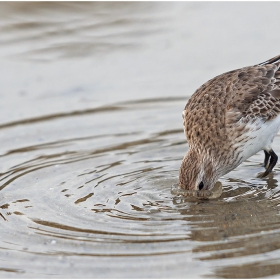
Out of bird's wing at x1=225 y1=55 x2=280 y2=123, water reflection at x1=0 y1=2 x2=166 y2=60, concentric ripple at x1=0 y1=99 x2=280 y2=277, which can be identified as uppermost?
water reflection at x1=0 y1=2 x2=166 y2=60

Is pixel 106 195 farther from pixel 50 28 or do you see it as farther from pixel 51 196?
pixel 50 28

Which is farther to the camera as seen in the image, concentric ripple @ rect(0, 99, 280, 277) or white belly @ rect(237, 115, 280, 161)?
white belly @ rect(237, 115, 280, 161)

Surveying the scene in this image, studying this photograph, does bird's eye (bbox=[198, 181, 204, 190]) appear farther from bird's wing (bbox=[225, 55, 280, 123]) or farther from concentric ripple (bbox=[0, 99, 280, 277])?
bird's wing (bbox=[225, 55, 280, 123])

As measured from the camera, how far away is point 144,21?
1539 centimetres

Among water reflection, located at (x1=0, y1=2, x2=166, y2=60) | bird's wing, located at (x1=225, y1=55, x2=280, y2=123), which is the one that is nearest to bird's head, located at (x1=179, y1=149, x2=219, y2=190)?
bird's wing, located at (x1=225, y1=55, x2=280, y2=123)

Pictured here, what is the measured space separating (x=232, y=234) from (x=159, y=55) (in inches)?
276

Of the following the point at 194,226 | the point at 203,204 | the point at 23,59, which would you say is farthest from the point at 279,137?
the point at 23,59

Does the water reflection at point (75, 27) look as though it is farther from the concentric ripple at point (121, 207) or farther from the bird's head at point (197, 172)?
the bird's head at point (197, 172)

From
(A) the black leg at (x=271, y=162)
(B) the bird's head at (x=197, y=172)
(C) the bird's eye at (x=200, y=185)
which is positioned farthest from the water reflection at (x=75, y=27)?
(C) the bird's eye at (x=200, y=185)

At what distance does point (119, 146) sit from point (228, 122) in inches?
83.4

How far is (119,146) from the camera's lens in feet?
34.4

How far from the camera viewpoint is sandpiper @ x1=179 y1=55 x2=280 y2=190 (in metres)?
9.02

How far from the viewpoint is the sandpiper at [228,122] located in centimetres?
902

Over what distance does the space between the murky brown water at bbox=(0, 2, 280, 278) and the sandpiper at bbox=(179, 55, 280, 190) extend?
1.42ft
